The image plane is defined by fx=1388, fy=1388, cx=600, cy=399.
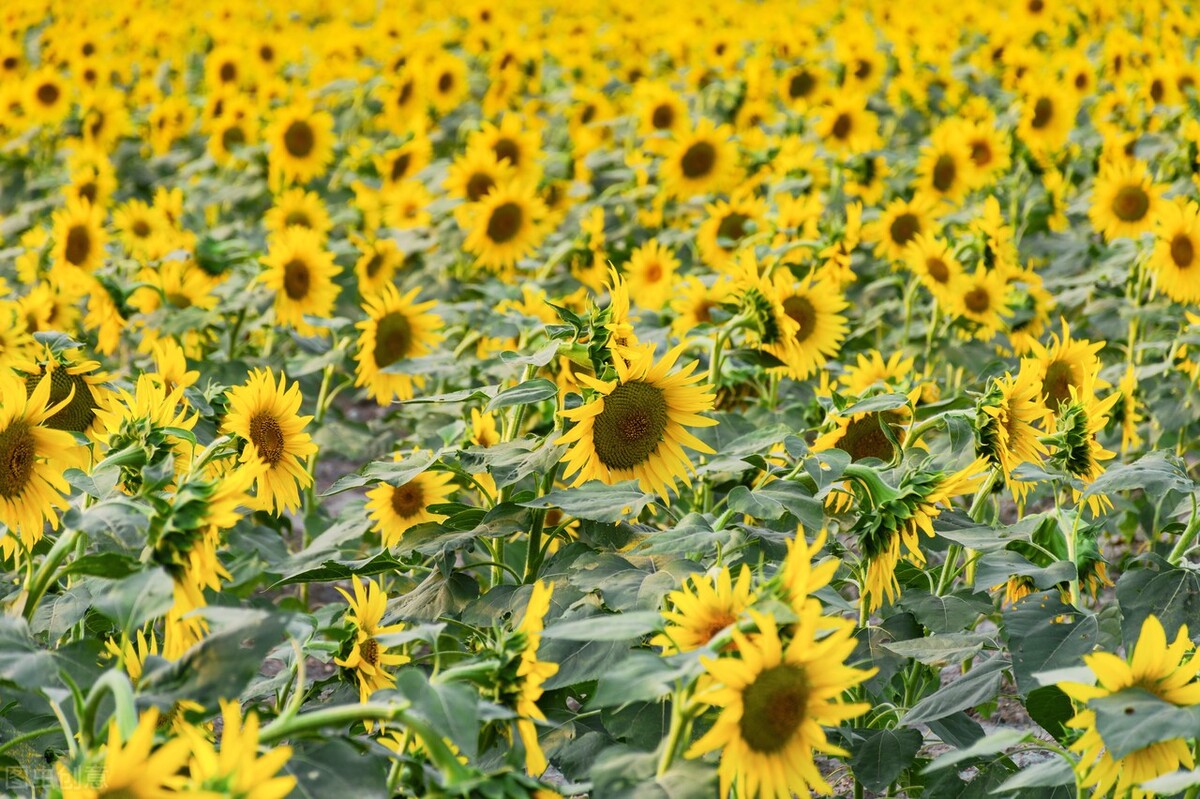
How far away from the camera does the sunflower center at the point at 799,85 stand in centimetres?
622

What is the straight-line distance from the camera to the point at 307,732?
4.25 ft

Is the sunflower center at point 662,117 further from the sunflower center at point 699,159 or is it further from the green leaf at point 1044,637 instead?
the green leaf at point 1044,637

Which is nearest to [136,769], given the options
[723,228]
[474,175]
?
[723,228]

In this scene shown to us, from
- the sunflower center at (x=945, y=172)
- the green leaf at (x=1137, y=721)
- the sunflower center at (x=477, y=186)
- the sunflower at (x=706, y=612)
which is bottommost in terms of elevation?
the sunflower center at (x=945, y=172)

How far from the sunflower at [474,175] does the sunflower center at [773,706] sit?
324 centimetres

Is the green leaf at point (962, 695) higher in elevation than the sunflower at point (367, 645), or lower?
lower

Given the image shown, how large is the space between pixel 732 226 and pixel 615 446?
2318 millimetres

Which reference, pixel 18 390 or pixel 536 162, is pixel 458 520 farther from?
pixel 536 162

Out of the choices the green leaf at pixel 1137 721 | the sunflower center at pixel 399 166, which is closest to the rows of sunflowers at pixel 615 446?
the green leaf at pixel 1137 721

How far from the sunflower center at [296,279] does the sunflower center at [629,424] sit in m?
1.79

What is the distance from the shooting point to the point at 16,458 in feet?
5.83

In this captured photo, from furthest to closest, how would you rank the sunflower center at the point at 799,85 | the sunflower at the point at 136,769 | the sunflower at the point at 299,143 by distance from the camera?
1. the sunflower center at the point at 799,85
2. the sunflower at the point at 299,143
3. the sunflower at the point at 136,769

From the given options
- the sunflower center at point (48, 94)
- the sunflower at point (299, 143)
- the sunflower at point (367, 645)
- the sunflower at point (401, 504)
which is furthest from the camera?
the sunflower center at point (48, 94)

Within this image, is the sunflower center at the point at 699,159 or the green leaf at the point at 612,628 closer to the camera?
the green leaf at the point at 612,628
